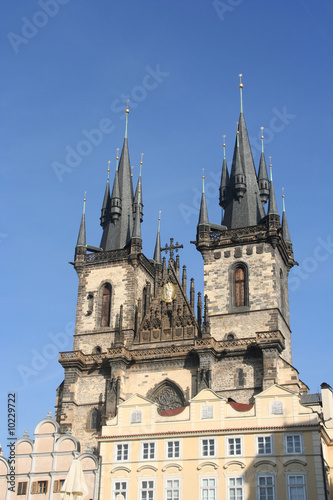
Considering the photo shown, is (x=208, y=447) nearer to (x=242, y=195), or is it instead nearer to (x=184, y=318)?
(x=184, y=318)

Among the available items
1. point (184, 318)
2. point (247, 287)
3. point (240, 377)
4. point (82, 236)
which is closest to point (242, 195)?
point (247, 287)

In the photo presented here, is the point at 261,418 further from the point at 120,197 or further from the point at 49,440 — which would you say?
the point at 120,197

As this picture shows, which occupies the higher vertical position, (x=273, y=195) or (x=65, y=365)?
(x=273, y=195)

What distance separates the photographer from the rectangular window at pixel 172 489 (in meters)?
31.9

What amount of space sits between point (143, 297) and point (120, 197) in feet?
28.5

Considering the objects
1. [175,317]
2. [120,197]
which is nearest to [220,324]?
[175,317]

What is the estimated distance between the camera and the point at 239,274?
4941 centimetres

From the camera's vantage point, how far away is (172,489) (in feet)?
105

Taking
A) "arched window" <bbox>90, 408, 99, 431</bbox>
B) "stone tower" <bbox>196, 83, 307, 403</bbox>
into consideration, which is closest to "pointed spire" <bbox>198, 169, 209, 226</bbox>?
"stone tower" <bbox>196, 83, 307, 403</bbox>

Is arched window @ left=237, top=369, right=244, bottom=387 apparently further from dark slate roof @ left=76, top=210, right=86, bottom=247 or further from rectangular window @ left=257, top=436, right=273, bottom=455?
dark slate roof @ left=76, top=210, right=86, bottom=247

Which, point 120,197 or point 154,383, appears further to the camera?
point 120,197

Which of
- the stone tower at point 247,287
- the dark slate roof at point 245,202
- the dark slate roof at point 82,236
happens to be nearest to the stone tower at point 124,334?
the dark slate roof at point 82,236

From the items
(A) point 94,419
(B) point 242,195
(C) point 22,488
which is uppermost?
(B) point 242,195

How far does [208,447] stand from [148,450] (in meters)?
2.69
